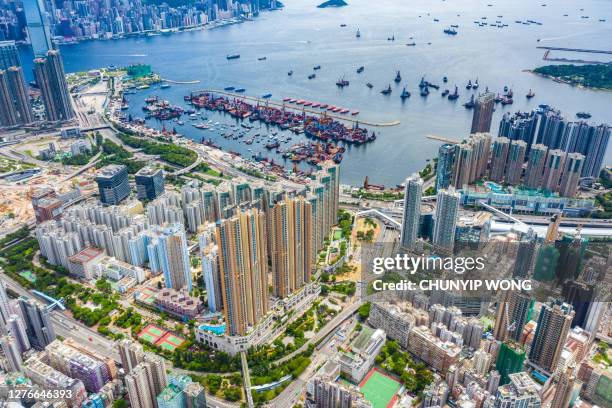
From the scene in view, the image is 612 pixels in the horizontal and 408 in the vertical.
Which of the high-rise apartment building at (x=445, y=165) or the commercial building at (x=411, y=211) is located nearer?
the commercial building at (x=411, y=211)

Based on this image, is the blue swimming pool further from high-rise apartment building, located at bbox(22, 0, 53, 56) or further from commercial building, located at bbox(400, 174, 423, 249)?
high-rise apartment building, located at bbox(22, 0, 53, 56)

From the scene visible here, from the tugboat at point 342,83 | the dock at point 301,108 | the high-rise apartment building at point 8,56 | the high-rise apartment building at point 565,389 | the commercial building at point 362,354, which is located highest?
the high-rise apartment building at point 8,56

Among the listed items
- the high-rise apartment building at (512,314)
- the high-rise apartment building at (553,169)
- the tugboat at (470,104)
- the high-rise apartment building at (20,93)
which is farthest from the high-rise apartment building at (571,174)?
the high-rise apartment building at (20,93)

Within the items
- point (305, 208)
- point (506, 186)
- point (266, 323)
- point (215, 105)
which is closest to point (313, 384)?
point (266, 323)

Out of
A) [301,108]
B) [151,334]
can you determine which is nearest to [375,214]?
[151,334]

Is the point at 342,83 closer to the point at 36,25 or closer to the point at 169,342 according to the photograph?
the point at 36,25

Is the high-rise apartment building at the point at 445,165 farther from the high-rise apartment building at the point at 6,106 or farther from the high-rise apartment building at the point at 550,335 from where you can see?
the high-rise apartment building at the point at 6,106

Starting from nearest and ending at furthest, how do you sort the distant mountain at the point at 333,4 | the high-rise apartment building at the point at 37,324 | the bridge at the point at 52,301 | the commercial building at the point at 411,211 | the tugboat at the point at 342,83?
the high-rise apartment building at the point at 37,324, the bridge at the point at 52,301, the commercial building at the point at 411,211, the tugboat at the point at 342,83, the distant mountain at the point at 333,4

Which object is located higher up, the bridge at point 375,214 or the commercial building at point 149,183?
the commercial building at point 149,183
